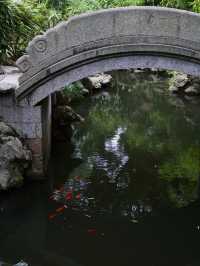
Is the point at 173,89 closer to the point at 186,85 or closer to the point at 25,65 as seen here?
the point at 186,85

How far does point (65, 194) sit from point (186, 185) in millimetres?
2845

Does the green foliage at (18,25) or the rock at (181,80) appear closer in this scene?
the green foliage at (18,25)

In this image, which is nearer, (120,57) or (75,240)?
(75,240)

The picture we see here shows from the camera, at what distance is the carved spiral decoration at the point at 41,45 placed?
8805 mm

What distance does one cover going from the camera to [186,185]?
33.7 feet

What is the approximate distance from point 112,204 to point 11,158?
232cm

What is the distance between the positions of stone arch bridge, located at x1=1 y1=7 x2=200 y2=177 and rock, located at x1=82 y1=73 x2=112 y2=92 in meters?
11.0

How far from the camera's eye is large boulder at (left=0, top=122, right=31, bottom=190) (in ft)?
29.9

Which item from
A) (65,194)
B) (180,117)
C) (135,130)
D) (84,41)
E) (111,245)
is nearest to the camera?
(111,245)

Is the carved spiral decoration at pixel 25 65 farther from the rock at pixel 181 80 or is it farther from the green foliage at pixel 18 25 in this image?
the rock at pixel 181 80

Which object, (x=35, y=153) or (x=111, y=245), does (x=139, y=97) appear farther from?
(x=111, y=245)

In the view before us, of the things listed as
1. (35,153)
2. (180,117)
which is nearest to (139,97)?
(180,117)

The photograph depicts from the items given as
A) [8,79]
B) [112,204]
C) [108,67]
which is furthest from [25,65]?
[112,204]

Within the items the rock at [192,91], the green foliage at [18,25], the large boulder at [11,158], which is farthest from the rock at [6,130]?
the rock at [192,91]
